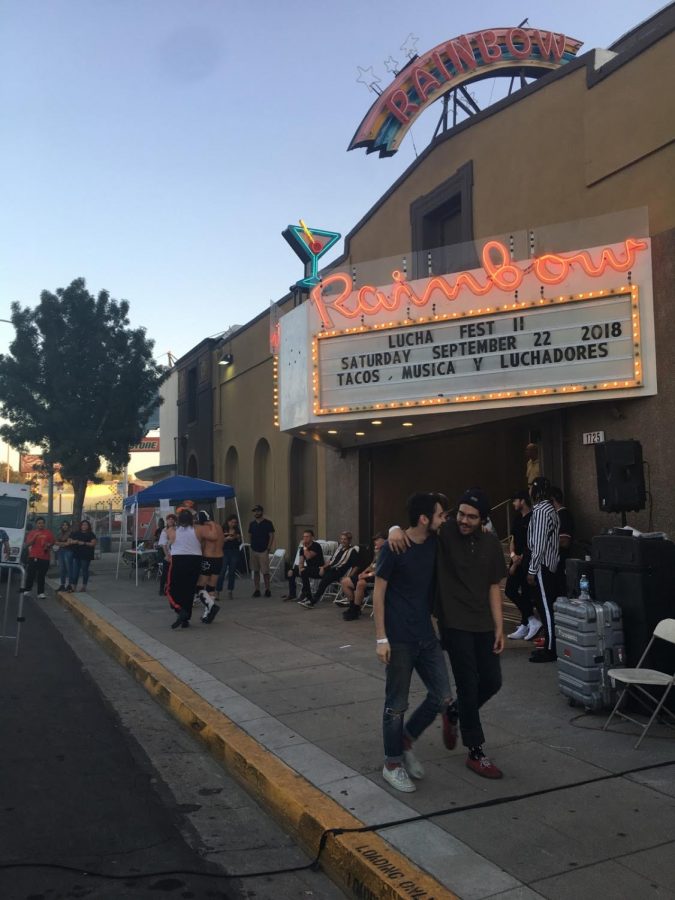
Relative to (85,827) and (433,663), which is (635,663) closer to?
(433,663)

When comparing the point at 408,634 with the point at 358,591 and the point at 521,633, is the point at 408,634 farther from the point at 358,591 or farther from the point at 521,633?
the point at 358,591

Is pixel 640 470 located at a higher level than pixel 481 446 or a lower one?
lower

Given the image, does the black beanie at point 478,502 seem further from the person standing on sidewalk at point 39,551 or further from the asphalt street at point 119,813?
the person standing on sidewalk at point 39,551

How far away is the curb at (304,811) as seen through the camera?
11.7 feet

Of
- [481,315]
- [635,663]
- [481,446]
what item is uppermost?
[481,315]

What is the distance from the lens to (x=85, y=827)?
14.6 feet

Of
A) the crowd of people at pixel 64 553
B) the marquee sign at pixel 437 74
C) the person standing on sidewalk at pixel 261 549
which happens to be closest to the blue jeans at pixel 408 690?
the person standing on sidewalk at pixel 261 549

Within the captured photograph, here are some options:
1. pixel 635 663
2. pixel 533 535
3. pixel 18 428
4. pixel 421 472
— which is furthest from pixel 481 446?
pixel 18 428

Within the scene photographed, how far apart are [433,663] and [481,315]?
6.32 metres

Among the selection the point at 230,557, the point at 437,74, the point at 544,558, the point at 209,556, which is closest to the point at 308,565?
the point at 209,556

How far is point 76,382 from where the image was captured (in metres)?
26.0

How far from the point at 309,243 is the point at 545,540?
29.2ft

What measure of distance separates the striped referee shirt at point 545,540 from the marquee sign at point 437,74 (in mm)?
8151

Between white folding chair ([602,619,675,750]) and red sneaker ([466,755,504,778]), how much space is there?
1.07 meters
